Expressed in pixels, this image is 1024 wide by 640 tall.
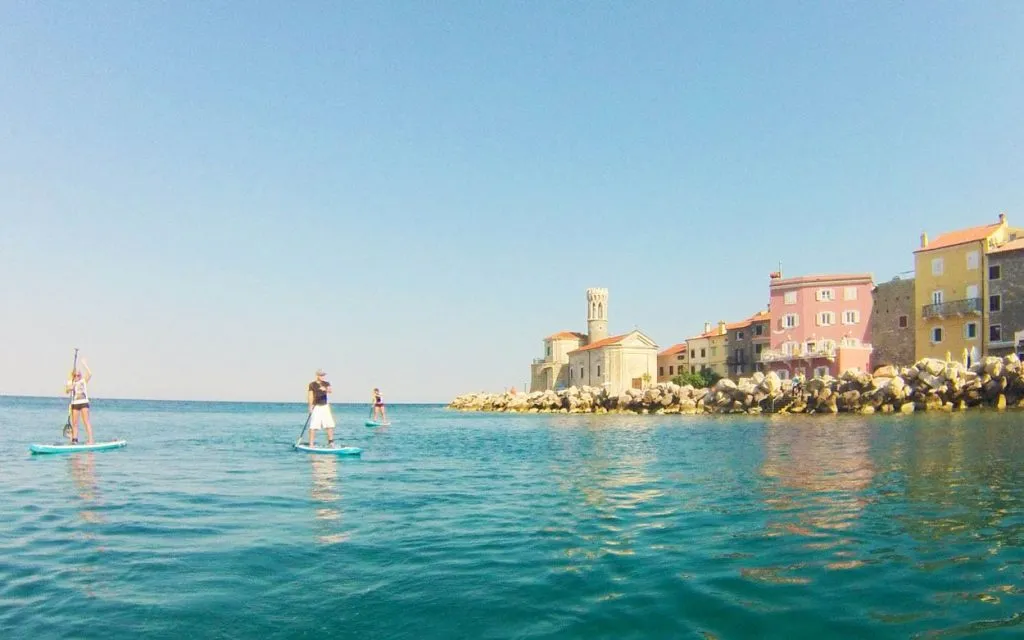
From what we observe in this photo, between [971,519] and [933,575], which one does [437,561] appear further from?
[971,519]

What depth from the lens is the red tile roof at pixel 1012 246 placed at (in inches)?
1997

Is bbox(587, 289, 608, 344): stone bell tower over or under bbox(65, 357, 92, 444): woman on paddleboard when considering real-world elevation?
over

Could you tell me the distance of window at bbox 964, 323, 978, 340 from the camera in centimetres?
5350

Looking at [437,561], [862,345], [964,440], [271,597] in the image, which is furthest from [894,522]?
[862,345]

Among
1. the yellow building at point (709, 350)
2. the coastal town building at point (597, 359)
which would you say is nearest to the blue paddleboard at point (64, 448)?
the coastal town building at point (597, 359)

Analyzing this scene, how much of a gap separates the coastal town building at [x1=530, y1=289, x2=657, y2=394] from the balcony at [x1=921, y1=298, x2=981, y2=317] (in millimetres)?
31437

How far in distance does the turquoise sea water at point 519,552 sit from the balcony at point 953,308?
1809 inches

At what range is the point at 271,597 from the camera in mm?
5805

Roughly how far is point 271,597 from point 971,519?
26.9 feet

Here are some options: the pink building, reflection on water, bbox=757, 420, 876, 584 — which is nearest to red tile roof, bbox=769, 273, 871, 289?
the pink building

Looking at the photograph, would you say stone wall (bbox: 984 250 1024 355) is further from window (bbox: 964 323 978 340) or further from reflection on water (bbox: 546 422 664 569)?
reflection on water (bbox: 546 422 664 569)

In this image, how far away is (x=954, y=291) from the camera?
55062mm

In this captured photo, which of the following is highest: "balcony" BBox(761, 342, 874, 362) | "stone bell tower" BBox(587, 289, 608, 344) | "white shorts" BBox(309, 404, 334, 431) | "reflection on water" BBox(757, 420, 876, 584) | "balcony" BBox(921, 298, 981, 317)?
"stone bell tower" BBox(587, 289, 608, 344)

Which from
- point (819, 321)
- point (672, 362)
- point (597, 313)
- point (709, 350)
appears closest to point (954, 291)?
point (819, 321)
